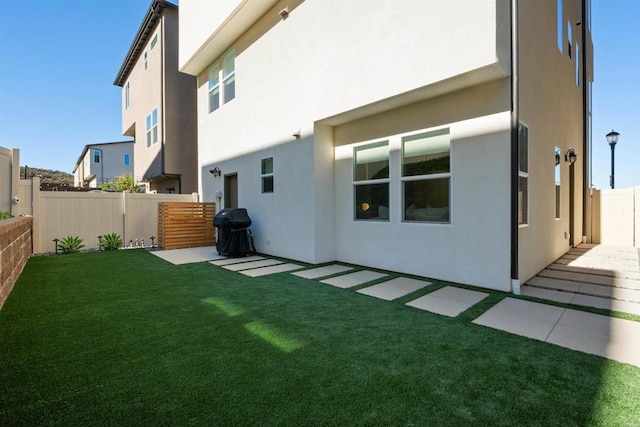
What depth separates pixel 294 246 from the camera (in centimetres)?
662

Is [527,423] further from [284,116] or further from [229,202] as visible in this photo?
[229,202]

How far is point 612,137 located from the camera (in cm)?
990

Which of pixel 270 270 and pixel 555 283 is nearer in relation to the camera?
pixel 555 283

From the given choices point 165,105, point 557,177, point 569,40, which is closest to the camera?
point 557,177

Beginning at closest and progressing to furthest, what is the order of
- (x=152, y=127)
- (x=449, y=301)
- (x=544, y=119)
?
(x=449, y=301)
(x=544, y=119)
(x=152, y=127)

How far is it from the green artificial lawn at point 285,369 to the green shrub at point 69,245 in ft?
17.5

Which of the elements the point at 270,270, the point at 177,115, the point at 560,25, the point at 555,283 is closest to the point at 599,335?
the point at 555,283

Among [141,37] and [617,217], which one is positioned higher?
[141,37]

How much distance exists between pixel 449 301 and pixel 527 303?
0.91m

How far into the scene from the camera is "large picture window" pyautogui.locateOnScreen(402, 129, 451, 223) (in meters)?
4.71

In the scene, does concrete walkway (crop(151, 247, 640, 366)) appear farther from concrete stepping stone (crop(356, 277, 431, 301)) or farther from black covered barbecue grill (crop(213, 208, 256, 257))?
black covered barbecue grill (crop(213, 208, 256, 257))

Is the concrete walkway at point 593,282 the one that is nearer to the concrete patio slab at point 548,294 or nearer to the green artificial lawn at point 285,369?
→ the concrete patio slab at point 548,294

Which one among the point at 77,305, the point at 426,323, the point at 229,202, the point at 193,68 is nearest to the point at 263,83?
the point at 229,202

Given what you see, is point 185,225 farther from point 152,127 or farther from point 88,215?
point 152,127
